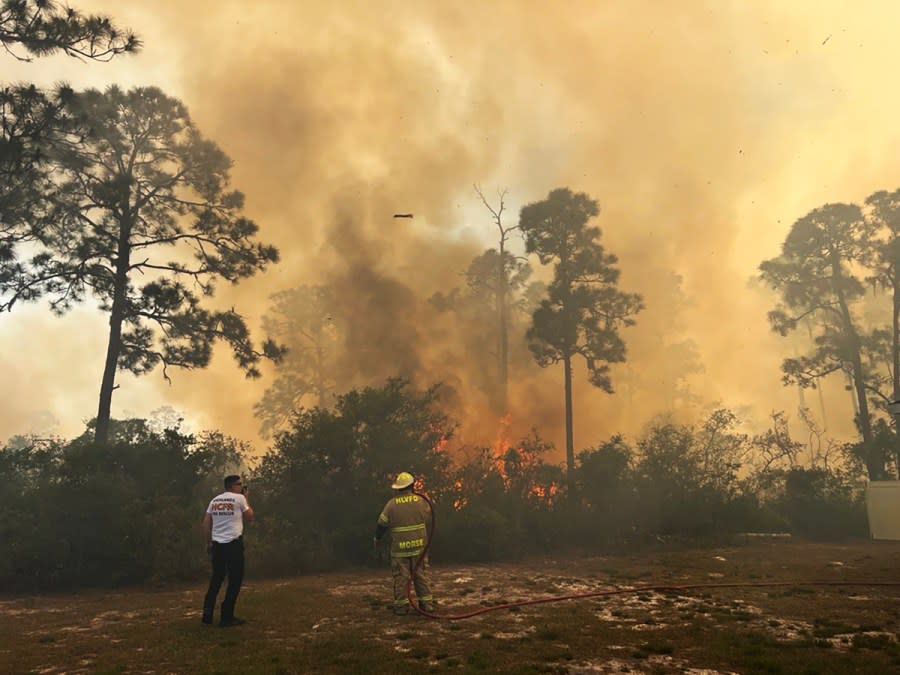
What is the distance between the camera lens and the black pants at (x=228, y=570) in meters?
8.78

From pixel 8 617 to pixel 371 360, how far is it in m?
24.4

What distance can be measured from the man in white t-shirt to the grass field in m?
0.28

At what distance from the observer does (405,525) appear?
9.88m

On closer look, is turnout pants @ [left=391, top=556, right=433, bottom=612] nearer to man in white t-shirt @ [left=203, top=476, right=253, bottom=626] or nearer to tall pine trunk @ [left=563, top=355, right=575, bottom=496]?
man in white t-shirt @ [left=203, top=476, right=253, bottom=626]

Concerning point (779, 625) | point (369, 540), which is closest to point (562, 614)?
point (779, 625)

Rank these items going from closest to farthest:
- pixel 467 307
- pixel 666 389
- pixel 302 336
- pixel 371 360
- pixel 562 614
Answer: pixel 562 614, pixel 371 360, pixel 467 307, pixel 302 336, pixel 666 389

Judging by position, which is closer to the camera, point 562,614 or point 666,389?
point 562,614

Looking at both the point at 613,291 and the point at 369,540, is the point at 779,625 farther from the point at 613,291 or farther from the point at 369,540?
the point at 613,291

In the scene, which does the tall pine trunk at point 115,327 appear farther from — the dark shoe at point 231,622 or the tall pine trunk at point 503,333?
the tall pine trunk at point 503,333

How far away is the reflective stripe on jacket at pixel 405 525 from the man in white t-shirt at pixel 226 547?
2188 mm

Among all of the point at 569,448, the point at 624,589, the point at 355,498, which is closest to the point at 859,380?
the point at 569,448

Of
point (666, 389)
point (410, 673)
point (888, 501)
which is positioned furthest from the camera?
point (666, 389)

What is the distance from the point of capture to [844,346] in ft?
98.7

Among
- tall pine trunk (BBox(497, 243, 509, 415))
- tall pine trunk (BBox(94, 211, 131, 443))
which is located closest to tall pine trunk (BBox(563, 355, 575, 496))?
tall pine trunk (BBox(497, 243, 509, 415))
